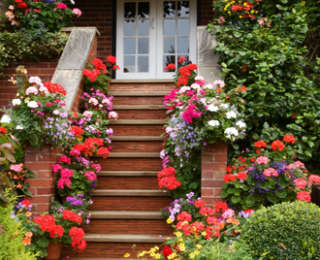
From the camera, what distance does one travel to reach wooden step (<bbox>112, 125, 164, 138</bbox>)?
4.94m

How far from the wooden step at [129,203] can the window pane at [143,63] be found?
4.09 meters

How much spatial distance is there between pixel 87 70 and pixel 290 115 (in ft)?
8.34

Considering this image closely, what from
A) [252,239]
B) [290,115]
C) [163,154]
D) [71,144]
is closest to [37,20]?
[71,144]

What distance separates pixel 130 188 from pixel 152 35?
422 cm

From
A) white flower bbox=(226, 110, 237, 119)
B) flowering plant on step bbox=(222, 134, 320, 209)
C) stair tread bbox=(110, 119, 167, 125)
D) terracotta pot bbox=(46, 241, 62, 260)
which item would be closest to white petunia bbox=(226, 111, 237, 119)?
white flower bbox=(226, 110, 237, 119)

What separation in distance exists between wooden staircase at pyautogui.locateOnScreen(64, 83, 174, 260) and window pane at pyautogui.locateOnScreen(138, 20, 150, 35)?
2.56 meters

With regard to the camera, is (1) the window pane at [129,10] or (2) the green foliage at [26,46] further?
(1) the window pane at [129,10]

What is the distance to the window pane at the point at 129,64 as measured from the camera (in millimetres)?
7754

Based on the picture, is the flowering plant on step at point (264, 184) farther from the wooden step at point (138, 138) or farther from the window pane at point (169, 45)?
the window pane at point (169, 45)

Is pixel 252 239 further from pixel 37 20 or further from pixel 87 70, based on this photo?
pixel 37 20

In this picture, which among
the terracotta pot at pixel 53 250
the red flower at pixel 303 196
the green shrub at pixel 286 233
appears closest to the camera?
the green shrub at pixel 286 233

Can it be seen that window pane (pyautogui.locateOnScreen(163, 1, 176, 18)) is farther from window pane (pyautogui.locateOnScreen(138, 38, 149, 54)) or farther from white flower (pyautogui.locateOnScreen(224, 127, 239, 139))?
white flower (pyautogui.locateOnScreen(224, 127, 239, 139))

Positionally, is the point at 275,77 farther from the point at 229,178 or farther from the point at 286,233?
the point at 286,233

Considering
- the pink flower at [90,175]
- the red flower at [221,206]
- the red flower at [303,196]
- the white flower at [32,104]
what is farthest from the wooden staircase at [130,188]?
the red flower at [303,196]
